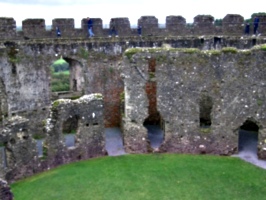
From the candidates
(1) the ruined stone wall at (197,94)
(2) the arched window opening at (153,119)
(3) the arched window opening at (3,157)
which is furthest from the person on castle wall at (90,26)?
(3) the arched window opening at (3,157)

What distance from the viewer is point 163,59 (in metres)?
17.7

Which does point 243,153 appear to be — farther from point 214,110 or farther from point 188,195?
point 188,195

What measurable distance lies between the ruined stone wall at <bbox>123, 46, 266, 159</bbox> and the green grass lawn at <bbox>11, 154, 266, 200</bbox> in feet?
3.19

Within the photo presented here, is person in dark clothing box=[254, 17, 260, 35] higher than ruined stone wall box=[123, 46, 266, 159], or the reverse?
person in dark clothing box=[254, 17, 260, 35]

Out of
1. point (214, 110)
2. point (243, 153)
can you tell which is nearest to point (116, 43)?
point (214, 110)

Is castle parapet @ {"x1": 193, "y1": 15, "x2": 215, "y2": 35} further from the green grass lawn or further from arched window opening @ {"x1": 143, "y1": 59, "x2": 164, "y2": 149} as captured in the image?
the green grass lawn

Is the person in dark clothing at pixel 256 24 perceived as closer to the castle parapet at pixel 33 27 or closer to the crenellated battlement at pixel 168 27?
the crenellated battlement at pixel 168 27

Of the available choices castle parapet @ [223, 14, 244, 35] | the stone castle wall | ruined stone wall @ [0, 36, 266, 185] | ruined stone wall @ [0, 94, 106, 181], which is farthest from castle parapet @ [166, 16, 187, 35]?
ruined stone wall @ [0, 94, 106, 181]

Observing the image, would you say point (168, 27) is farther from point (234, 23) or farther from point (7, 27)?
point (7, 27)

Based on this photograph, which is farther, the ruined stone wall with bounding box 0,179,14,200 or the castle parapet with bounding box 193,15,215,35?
the castle parapet with bounding box 193,15,215,35

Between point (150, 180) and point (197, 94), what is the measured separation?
467 cm

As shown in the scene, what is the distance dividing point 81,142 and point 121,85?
19.2 ft

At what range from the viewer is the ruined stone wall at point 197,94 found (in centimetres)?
1742

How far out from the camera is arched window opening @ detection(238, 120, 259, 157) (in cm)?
1850
